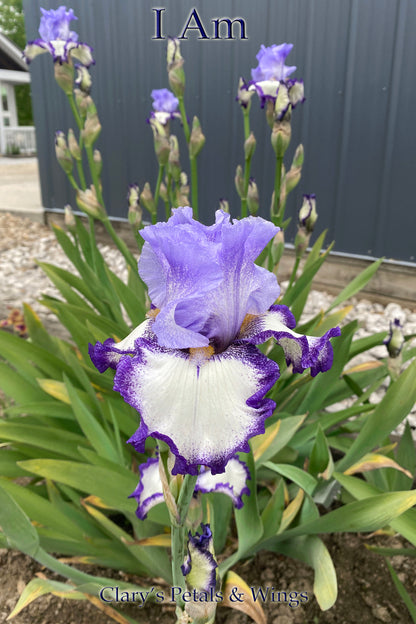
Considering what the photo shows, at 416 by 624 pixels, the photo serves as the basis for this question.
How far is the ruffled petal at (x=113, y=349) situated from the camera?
55 centimetres

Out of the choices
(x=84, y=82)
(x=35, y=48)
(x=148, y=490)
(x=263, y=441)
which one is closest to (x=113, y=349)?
(x=148, y=490)

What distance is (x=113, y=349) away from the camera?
553 mm

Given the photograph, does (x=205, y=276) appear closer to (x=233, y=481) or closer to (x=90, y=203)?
(x=233, y=481)

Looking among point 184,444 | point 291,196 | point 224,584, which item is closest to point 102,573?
point 224,584

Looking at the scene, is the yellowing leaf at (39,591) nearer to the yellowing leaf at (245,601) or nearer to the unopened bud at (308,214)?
the yellowing leaf at (245,601)

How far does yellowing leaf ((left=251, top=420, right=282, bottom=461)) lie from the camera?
115 cm

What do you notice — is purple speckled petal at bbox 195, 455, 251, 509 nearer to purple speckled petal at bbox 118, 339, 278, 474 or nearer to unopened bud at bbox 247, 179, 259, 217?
purple speckled petal at bbox 118, 339, 278, 474

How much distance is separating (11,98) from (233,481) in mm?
20641

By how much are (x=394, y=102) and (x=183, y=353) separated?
10.8 ft

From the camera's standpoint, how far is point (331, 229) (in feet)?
12.1

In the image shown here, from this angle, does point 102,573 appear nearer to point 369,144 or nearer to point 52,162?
point 369,144

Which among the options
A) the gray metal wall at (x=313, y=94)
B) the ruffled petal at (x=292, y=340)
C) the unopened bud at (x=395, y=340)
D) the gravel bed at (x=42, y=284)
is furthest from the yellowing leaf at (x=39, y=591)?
the gray metal wall at (x=313, y=94)

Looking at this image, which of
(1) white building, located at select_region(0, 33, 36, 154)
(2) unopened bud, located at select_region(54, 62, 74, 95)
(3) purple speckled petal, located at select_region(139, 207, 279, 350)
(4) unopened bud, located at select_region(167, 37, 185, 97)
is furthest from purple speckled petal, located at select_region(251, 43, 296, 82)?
(1) white building, located at select_region(0, 33, 36, 154)

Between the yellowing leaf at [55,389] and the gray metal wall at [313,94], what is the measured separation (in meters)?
2.71
